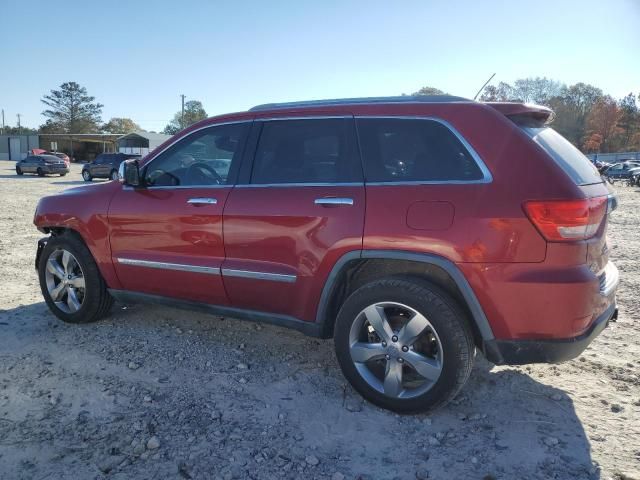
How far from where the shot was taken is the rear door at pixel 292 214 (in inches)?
124

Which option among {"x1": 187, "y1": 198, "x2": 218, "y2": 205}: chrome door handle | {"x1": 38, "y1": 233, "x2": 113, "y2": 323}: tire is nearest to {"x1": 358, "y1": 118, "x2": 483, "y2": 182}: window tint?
{"x1": 187, "y1": 198, "x2": 218, "y2": 205}: chrome door handle

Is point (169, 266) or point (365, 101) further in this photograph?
point (169, 266)

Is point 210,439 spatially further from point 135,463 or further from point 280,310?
point 280,310

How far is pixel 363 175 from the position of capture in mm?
3172

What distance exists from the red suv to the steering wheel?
12 mm

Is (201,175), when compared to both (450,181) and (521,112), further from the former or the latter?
(521,112)

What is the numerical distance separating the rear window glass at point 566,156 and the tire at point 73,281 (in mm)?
3652

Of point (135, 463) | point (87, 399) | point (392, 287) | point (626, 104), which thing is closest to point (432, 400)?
point (392, 287)

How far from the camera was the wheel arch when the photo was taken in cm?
281

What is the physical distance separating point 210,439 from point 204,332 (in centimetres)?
167

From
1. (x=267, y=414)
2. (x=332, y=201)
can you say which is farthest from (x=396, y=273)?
(x=267, y=414)

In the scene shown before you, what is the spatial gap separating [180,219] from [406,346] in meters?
1.94

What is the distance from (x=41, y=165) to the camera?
103ft

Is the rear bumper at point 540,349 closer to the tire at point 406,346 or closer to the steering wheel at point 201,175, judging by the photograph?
the tire at point 406,346
